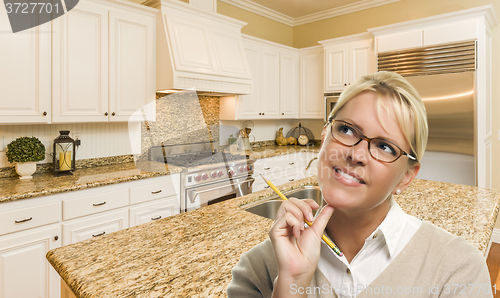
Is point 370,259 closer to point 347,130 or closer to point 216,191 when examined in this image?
point 347,130

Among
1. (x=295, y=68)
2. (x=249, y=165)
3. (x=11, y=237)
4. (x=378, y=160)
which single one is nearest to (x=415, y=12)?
(x=295, y=68)

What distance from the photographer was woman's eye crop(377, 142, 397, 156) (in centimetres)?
44

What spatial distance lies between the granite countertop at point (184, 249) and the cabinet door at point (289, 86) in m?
2.91

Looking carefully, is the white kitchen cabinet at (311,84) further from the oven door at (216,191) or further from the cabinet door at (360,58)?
the oven door at (216,191)

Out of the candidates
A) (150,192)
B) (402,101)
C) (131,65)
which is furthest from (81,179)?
(402,101)

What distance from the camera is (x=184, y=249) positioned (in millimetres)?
948

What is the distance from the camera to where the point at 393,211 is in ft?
1.83

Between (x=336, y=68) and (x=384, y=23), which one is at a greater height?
(x=384, y=23)

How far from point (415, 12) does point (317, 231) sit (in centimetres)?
425

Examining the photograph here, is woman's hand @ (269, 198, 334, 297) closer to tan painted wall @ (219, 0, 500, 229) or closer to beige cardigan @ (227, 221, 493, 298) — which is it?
beige cardigan @ (227, 221, 493, 298)

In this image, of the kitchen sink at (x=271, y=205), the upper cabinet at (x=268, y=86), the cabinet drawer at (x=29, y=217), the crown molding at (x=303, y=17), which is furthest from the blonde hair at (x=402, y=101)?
the crown molding at (x=303, y=17)

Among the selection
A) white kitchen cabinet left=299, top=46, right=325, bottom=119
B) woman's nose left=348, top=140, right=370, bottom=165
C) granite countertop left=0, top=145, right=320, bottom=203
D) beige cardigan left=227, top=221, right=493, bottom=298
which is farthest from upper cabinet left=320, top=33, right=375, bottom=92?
woman's nose left=348, top=140, right=370, bottom=165

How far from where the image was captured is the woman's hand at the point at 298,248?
42 cm

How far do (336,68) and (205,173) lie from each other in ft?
7.43
